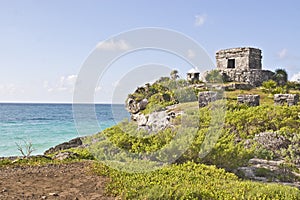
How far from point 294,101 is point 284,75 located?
12.2 metres

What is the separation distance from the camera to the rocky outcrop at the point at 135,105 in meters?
19.6

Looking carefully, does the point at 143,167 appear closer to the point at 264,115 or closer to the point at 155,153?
the point at 155,153

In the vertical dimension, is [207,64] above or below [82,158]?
above

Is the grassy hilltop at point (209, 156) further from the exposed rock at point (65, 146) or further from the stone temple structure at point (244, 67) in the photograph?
the stone temple structure at point (244, 67)

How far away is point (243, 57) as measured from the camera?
2638 centimetres

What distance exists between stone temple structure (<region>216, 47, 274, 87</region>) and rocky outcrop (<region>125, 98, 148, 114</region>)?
29.8 feet

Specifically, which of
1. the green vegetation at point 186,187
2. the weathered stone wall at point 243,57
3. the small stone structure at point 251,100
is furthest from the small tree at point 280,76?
the green vegetation at point 186,187

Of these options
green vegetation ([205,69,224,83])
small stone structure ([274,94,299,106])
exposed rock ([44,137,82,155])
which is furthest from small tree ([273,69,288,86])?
exposed rock ([44,137,82,155])

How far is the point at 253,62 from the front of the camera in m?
26.5

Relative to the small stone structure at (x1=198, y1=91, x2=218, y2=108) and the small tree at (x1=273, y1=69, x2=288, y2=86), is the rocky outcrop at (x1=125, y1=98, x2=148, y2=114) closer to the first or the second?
the small stone structure at (x1=198, y1=91, x2=218, y2=108)

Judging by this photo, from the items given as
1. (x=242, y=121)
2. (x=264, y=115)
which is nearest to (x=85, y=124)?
(x=242, y=121)

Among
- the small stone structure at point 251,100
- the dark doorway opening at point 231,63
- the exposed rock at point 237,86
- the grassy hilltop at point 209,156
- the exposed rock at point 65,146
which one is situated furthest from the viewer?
the dark doorway opening at point 231,63

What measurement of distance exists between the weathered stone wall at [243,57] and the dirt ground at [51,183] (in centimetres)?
2003

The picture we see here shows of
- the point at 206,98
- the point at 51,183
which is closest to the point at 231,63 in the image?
the point at 206,98
